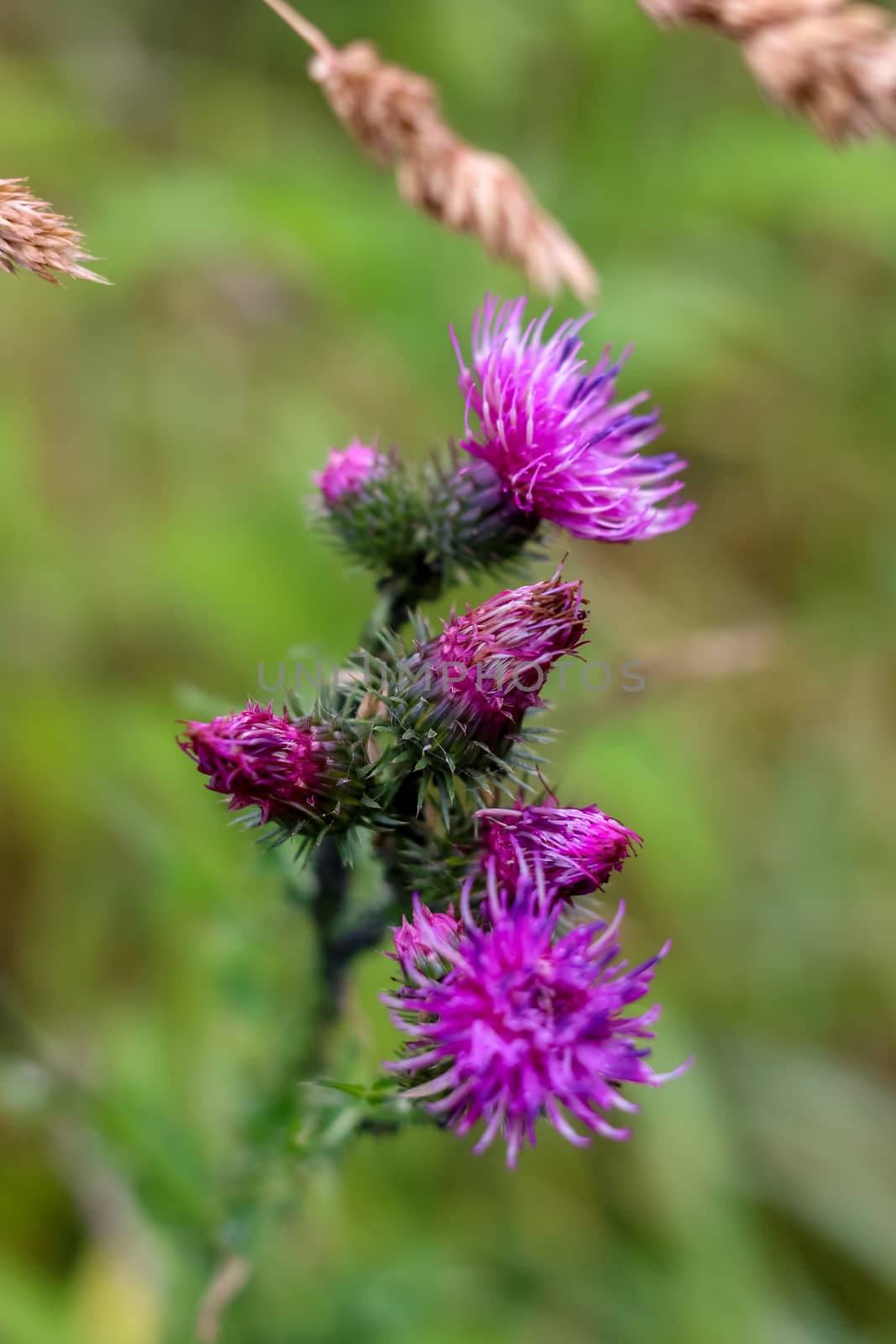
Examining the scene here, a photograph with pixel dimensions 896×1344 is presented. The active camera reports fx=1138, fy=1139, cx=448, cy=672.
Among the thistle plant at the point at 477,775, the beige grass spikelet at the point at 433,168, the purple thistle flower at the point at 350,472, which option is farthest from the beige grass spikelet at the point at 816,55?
the purple thistle flower at the point at 350,472

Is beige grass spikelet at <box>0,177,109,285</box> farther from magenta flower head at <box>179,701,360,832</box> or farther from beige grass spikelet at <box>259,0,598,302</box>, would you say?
beige grass spikelet at <box>259,0,598,302</box>

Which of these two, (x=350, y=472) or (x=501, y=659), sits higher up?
(x=350, y=472)

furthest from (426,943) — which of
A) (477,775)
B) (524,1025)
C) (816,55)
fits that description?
(816,55)

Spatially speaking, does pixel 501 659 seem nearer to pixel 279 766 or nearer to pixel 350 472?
pixel 279 766

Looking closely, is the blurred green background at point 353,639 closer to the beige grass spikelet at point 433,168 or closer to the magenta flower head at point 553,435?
the magenta flower head at point 553,435

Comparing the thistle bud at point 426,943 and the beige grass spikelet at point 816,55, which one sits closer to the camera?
the thistle bud at point 426,943

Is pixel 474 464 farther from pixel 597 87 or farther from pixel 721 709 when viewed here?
pixel 721 709

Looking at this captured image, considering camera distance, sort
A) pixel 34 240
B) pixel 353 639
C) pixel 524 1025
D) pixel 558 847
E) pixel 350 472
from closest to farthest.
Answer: pixel 524 1025, pixel 34 240, pixel 558 847, pixel 350 472, pixel 353 639
